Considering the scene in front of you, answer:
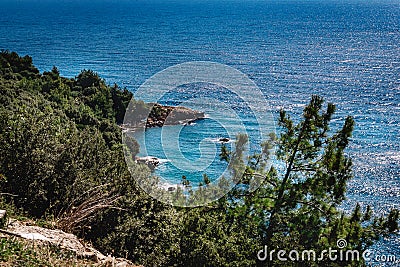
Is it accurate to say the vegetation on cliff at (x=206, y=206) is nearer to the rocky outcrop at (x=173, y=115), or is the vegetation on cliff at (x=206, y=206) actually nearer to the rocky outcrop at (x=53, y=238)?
the rocky outcrop at (x=53, y=238)

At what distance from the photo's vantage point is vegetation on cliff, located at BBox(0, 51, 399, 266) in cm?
1310

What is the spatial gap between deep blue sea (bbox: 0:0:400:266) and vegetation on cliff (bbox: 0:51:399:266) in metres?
19.1

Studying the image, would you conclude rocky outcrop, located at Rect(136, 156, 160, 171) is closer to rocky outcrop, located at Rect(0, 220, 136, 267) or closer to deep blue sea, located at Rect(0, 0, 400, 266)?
deep blue sea, located at Rect(0, 0, 400, 266)

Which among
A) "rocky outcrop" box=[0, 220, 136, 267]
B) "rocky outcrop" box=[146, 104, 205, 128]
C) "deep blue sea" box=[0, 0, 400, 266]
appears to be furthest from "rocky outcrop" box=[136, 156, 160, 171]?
"rocky outcrop" box=[0, 220, 136, 267]

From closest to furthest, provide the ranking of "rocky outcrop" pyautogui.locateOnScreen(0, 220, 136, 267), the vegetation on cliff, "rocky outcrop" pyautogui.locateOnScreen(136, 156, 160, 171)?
1. "rocky outcrop" pyautogui.locateOnScreen(0, 220, 136, 267)
2. the vegetation on cliff
3. "rocky outcrop" pyautogui.locateOnScreen(136, 156, 160, 171)

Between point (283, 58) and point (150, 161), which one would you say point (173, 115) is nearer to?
point (150, 161)

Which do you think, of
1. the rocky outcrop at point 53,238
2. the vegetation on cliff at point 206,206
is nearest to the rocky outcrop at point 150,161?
the vegetation on cliff at point 206,206

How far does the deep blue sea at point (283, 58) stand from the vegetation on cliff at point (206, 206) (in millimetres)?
19115

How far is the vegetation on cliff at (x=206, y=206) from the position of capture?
516 inches

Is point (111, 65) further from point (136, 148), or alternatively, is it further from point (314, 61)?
point (136, 148)

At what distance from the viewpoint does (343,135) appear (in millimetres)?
13117

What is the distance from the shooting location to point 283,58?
4031 inches

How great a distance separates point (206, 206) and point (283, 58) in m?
91.3

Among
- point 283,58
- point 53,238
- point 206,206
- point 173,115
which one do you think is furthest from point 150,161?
point 283,58
